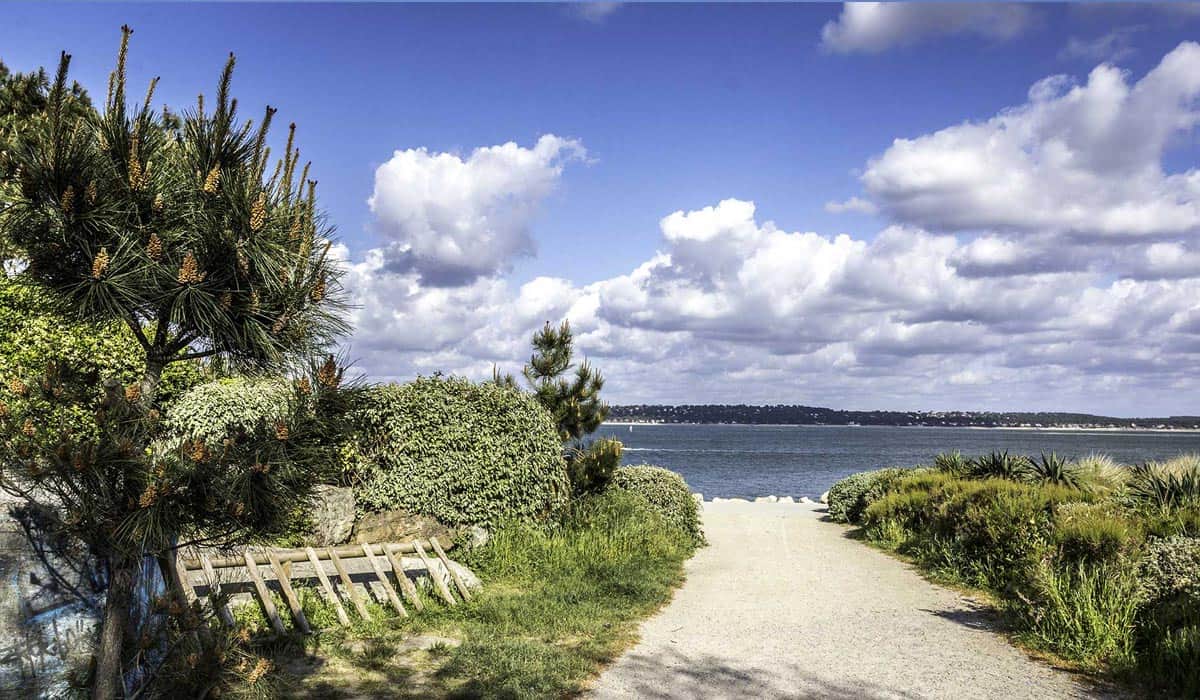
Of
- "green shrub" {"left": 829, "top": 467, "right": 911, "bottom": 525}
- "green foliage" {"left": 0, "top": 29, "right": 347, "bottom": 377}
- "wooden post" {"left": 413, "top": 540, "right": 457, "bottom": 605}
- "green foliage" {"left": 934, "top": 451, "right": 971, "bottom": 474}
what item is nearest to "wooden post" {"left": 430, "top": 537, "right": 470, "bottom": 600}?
"wooden post" {"left": 413, "top": 540, "right": 457, "bottom": 605}

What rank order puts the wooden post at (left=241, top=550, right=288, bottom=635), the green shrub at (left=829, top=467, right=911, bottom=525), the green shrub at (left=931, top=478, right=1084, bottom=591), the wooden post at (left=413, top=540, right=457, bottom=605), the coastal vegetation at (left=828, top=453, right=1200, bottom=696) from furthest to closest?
the green shrub at (left=829, top=467, right=911, bottom=525)
the green shrub at (left=931, top=478, right=1084, bottom=591)
the wooden post at (left=413, top=540, right=457, bottom=605)
the wooden post at (left=241, top=550, right=288, bottom=635)
the coastal vegetation at (left=828, top=453, right=1200, bottom=696)

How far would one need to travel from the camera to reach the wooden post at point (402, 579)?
29.2 feet

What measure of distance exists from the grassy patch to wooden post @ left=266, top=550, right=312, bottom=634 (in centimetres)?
21

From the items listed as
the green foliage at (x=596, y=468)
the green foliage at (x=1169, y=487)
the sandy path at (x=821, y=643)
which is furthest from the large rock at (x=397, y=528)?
the green foliage at (x=1169, y=487)

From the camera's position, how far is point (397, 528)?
1121cm

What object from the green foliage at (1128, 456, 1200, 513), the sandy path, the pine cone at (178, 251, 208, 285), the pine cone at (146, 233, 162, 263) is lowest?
the sandy path

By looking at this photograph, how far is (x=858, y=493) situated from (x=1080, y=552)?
10.3 meters

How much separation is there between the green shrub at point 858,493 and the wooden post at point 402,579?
39.9 feet

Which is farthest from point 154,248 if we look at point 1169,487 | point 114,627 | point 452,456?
point 1169,487

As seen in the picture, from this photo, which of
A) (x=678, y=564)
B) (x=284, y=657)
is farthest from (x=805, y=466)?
(x=284, y=657)

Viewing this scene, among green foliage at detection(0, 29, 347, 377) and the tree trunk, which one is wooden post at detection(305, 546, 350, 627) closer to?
the tree trunk

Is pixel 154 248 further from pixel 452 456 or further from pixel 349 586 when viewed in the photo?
pixel 452 456

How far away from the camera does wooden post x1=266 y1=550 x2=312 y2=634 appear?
7.90m

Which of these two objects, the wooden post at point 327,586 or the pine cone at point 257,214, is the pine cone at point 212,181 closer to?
the pine cone at point 257,214
